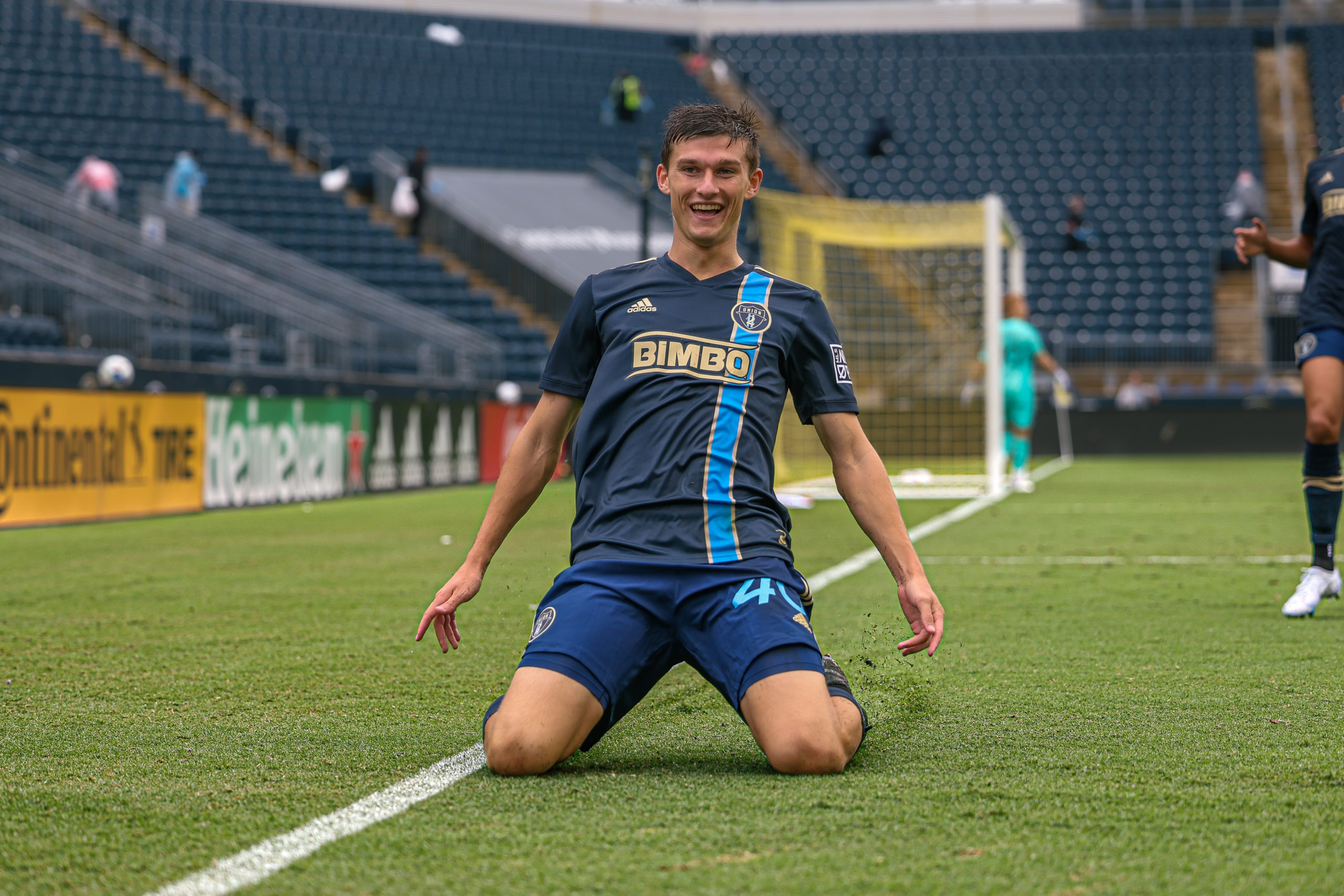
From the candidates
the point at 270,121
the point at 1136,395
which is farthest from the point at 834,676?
the point at 270,121

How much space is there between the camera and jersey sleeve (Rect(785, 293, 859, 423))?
11.3 feet

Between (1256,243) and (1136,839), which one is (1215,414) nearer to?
(1256,243)

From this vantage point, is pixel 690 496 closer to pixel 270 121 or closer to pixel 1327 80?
pixel 270 121

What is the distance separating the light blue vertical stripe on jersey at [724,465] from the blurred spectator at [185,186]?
63.2 feet

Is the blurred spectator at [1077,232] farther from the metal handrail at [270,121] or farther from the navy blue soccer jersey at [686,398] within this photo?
the navy blue soccer jersey at [686,398]

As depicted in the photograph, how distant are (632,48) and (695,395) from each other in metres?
33.6

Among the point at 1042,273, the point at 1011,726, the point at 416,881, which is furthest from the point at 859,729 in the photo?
the point at 1042,273

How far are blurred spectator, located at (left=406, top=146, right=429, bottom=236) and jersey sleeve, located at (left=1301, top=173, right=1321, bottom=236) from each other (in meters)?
20.8

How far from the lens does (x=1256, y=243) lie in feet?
18.7

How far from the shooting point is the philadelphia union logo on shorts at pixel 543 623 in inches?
127

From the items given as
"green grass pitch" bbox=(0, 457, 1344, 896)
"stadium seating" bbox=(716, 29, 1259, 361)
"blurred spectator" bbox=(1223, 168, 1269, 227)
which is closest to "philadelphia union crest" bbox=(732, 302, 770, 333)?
"green grass pitch" bbox=(0, 457, 1344, 896)

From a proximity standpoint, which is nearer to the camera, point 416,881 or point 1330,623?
point 416,881

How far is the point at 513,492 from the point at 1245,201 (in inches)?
1126

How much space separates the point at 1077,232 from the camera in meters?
28.3
